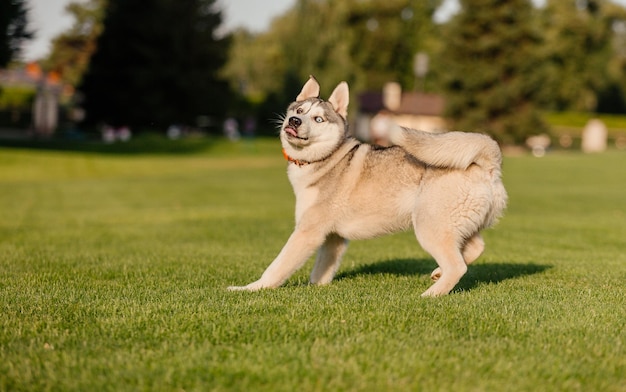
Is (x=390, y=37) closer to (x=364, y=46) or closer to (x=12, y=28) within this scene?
(x=364, y=46)

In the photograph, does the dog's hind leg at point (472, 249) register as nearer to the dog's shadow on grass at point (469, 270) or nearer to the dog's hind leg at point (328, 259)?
the dog's shadow on grass at point (469, 270)

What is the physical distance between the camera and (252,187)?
90.7 feet

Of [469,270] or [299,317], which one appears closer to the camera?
[299,317]

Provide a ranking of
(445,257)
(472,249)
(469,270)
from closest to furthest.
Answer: (445,257), (472,249), (469,270)

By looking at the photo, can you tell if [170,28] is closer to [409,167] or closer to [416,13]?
[416,13]

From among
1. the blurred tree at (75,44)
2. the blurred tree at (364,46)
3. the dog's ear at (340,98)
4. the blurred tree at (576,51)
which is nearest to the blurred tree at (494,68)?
the blurred tree at (364,46)

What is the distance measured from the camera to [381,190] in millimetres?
6969

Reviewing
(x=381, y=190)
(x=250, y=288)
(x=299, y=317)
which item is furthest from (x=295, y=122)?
(x=299, y=317)

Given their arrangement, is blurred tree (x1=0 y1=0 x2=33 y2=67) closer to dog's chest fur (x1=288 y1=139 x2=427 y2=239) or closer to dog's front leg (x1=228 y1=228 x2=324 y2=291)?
dog's chest fur (x1=288 y1=139 x2=427 y2=239)

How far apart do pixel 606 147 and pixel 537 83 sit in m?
11.4

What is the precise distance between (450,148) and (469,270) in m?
2.65

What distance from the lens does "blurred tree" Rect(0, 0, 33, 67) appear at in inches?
1522

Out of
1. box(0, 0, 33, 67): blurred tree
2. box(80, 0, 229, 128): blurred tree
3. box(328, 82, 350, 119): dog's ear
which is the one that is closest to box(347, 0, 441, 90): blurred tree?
box(80, 0, 229, 128): blurred tree

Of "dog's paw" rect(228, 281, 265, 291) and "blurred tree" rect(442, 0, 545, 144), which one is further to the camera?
"blurred tree" rect(442, 0, 545, 144)
